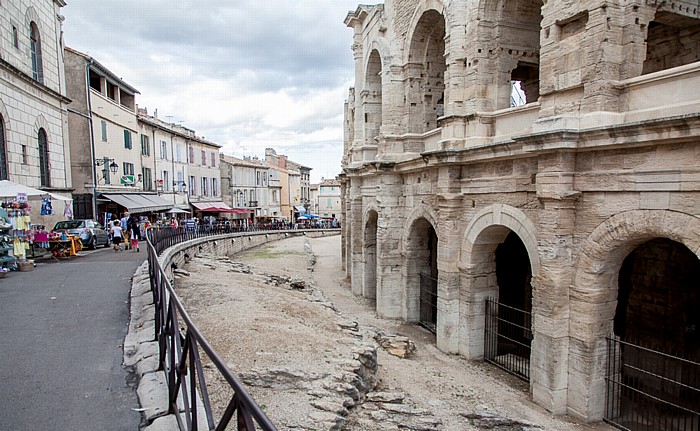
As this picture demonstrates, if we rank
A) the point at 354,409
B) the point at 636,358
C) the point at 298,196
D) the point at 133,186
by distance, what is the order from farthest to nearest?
1. the point at 298,196
2. the point at 133,186
3. the point at 636,358
4. the point at 354,409

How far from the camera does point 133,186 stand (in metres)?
26.0

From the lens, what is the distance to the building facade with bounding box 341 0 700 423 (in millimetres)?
6945

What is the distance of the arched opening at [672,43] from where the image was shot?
10109 millimetres

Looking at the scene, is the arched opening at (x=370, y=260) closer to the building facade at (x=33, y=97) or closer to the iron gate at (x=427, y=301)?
the iron gate at (x=427, y=301)

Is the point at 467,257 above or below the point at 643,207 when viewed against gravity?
below

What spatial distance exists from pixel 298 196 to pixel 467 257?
52.1 meters

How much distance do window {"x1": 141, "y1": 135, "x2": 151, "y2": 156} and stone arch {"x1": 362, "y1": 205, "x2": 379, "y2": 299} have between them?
59.2ft

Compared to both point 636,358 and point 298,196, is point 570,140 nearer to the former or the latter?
point 636,358

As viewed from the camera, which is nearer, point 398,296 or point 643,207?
point 643,207

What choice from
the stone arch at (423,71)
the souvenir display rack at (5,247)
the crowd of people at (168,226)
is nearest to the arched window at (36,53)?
the crowd of people at (168,226)

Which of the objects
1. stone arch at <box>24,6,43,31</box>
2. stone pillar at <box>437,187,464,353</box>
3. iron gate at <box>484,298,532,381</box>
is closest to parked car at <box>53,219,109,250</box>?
stone arch at <box>24,6,43,31</box>

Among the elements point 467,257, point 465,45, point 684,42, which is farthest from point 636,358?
point 465,45

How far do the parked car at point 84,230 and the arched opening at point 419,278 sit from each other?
38.8 feet

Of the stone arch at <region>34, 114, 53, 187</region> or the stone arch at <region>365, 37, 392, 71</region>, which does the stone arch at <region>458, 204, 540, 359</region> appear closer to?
the stone arch at <region>365, 37, 392, 71</region>
